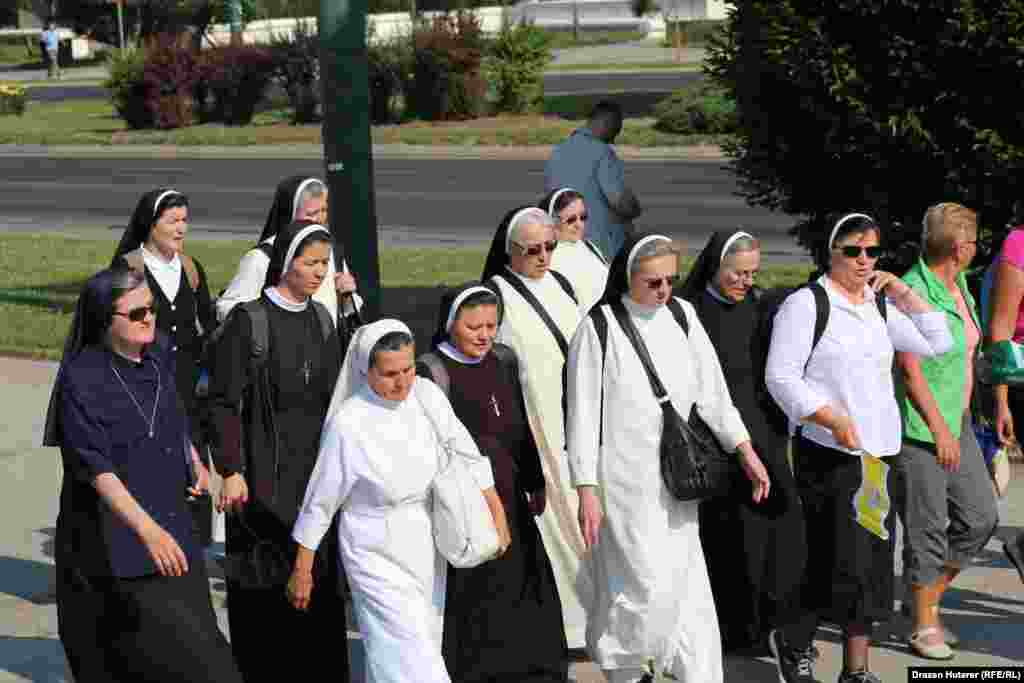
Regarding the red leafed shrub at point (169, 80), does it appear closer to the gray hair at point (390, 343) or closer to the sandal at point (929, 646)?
the sandal at point (929, 646)

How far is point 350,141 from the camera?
1064cm

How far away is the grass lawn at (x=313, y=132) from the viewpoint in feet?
109

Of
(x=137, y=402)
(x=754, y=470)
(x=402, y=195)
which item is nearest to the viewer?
(x=137, y=402)

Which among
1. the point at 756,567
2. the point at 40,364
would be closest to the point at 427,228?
the point at 40,364

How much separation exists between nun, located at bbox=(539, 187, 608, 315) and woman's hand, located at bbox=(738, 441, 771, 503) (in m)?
1.68

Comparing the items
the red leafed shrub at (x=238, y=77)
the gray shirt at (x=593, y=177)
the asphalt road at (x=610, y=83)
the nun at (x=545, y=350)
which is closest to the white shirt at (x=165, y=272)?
the nun at (x=545, y=350)

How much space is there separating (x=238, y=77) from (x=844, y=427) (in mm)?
34896

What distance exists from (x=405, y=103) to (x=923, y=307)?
32.0 m

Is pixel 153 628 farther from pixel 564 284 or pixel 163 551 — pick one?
pixel 564 284

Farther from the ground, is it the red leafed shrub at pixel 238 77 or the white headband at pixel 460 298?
the white headband at pixel 460 298

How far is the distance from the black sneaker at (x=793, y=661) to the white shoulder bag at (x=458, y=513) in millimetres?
1443

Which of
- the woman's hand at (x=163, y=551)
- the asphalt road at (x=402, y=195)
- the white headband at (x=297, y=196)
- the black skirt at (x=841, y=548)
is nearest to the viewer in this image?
the woman's hand at (x=163, y=551)

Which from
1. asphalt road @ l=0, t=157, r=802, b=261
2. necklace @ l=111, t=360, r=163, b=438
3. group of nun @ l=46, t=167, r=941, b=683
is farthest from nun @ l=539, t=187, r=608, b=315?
asphalt road @ l=0, t=157, r=802, b=261

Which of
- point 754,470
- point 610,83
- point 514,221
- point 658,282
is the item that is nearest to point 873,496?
point 754,470
